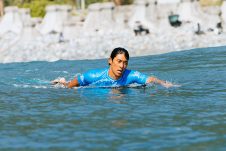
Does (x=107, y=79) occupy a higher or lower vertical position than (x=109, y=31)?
lower

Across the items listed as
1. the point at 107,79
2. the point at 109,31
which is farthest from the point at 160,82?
the point at 109,31

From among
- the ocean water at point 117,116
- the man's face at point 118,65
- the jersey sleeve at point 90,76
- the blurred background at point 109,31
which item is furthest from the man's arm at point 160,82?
the blurred background at point 109,31

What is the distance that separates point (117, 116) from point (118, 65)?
2191 millimetres

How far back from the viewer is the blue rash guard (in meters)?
11.1

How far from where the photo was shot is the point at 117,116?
334 inches

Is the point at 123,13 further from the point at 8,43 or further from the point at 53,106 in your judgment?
the point at 53,106

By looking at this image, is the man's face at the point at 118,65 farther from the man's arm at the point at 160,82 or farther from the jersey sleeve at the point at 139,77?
the man's arm at the point at 160,82

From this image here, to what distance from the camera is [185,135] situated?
717cm

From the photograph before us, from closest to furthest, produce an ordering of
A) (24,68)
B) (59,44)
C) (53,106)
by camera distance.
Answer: (53,106), (24,68), (59,44)

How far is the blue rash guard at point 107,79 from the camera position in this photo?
11.1 meters

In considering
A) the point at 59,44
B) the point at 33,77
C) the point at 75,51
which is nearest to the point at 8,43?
the point at 59,44

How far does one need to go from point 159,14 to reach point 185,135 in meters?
25.0


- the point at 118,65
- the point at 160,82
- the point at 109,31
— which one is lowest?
the point at 160,82

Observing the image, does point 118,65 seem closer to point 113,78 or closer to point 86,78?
point 113,78
